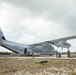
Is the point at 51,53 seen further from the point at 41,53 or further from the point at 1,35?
the point at 1,35

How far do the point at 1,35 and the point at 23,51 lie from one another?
8146mm

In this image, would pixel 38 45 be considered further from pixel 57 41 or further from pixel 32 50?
pixel 57 41

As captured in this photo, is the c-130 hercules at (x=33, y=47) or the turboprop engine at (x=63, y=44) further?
the c-130 hercules at (x=33, y=47)

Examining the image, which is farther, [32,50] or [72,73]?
[32,50]

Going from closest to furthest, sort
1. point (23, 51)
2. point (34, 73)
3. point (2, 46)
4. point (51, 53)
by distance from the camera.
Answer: point (34, 73) < point (2, 46) < point (23, 51) < point (51, 53)

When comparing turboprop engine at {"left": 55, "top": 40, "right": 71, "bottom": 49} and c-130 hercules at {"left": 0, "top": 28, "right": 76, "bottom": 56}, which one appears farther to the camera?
c-130 hercules at {"left": 0, "top": 28, "right": 76, "bottom": 56}

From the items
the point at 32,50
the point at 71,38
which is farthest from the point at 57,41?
the point at 32,50

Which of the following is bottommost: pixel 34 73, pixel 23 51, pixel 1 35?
pixel 34 73

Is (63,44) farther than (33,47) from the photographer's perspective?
No

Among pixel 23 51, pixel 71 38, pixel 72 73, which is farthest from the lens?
pixel 23 51

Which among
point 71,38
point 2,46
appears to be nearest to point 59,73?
point 71,38

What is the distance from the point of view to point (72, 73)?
16.1 m

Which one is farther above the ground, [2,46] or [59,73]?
[2,46]

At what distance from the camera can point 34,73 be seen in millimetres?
17297
